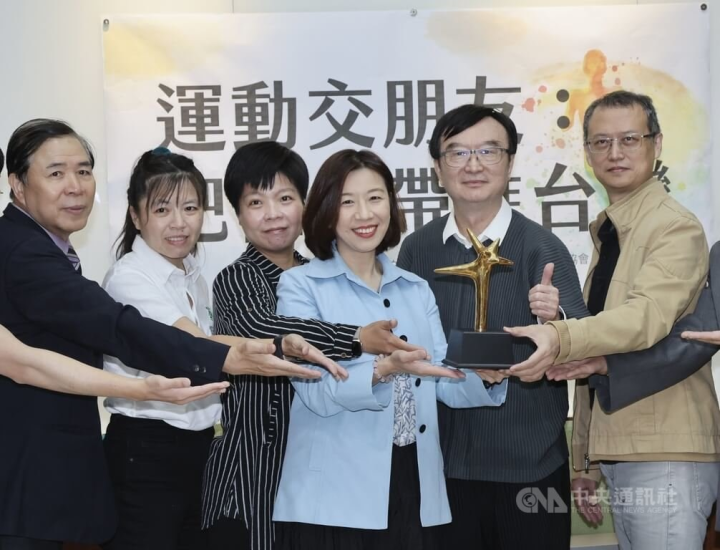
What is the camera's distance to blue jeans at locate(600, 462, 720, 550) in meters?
2.13

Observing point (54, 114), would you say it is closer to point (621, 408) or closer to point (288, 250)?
point (288, 250)

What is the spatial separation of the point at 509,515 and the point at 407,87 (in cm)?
206

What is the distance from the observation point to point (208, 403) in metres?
2.19

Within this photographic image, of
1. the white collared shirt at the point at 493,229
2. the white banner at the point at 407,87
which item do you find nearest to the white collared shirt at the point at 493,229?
the white collared shirt at the point at 493,229

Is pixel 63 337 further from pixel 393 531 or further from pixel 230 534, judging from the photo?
pixel 393 531

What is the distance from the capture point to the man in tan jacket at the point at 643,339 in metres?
2.05

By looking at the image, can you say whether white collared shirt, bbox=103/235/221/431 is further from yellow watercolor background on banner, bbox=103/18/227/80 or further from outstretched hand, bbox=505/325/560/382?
yellow watercolor background on banner, bbox=103/18/227/80

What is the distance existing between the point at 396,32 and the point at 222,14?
770 mm

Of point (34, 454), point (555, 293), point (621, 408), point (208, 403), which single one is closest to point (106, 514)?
point (34, 454)

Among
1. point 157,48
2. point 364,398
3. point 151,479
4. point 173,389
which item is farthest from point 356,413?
point 157,48

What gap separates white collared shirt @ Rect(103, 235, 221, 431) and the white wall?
1368 millimetres

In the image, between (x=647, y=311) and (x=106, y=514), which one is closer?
(x=106, y=514)

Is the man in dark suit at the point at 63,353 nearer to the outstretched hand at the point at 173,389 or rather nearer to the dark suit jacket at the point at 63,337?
the dark suit jacket at the point at 63,337

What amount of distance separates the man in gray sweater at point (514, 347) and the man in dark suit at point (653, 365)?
104 mm
